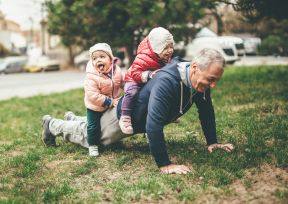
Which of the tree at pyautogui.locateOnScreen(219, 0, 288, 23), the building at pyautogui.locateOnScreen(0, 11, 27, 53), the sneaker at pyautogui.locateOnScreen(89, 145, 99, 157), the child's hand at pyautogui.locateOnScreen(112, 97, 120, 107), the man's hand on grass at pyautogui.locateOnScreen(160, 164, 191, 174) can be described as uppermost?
the building at pyautogui.locateOnScreen(0, 11, 27, 53)

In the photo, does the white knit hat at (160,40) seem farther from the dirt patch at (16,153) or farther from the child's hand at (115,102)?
A: the dirt patch at (16,153)

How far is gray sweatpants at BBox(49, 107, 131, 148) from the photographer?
3.73 meters

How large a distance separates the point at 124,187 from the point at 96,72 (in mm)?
1450

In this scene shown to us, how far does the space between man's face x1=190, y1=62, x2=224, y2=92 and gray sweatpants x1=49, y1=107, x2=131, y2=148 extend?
3.87 ft

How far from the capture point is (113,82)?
3730mm

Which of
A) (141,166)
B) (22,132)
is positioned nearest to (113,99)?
(141,166)

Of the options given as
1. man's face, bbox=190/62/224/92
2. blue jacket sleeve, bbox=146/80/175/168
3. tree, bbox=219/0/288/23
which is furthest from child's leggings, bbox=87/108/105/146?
tree, bbox=219/0/288/23

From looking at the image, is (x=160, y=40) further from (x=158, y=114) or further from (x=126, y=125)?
(x=126, y=125)

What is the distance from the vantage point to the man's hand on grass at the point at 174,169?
10.0 ft

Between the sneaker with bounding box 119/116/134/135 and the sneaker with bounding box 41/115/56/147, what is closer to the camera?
the sneaker with bounding box 119/116/134/135

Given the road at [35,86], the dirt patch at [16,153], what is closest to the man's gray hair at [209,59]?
the dirt patch at [16,153]

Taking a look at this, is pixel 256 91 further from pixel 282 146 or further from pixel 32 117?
pixel 32 117

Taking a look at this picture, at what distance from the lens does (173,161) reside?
345cm

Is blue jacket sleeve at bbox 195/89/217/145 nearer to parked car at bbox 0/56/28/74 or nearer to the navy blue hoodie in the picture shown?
the navy blue hoodie
